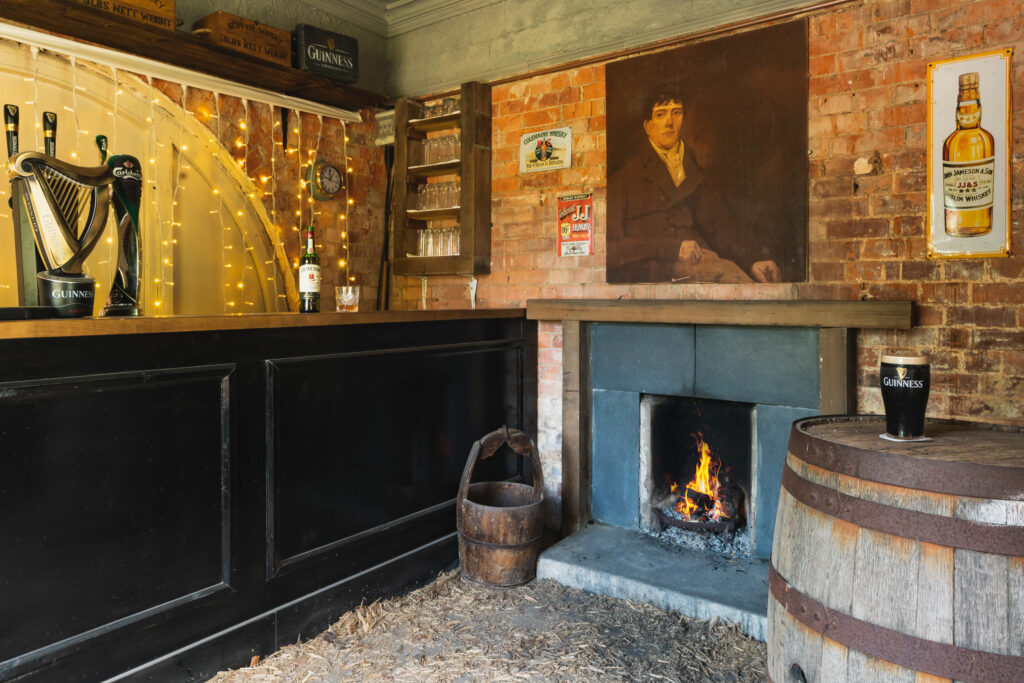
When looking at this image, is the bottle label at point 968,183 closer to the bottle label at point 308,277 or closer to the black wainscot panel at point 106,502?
the bottle label at point 308,277

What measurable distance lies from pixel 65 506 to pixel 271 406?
0.66 m

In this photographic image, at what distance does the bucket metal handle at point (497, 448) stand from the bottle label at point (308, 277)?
37.2 inches

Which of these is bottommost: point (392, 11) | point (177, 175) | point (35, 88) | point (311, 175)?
point (177, 175)

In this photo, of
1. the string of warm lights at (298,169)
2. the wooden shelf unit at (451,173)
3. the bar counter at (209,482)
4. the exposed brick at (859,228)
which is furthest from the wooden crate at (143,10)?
the exposed brick at (859,228)

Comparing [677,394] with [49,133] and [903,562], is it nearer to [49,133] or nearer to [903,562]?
[903,562]

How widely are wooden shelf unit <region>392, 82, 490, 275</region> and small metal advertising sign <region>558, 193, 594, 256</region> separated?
0.48 meters

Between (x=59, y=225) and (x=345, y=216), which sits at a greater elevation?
(x=345, y=216)

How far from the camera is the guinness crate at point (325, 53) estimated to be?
3422 millimetres

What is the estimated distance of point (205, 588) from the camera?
2104 millimetres

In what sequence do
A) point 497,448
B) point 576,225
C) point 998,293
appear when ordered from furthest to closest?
point 576,225 < point 497,448 < point 998,293

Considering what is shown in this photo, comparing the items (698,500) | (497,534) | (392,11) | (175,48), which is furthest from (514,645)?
(392,11)

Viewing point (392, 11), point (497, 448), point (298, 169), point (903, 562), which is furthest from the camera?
point (392, 11)

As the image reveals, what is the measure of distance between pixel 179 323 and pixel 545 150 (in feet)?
7.10

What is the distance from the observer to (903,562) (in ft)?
3.83
